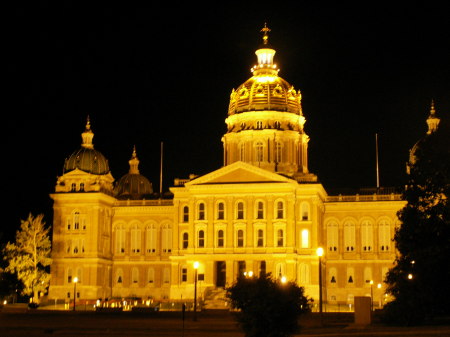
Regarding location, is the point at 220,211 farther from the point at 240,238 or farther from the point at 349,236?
the point at 349,236

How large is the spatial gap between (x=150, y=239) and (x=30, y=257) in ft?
51.3

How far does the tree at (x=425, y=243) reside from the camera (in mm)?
48031

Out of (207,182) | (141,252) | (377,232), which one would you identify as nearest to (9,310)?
(207,182)

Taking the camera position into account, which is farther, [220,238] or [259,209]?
[220,238]

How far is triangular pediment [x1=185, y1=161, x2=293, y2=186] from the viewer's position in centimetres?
9925

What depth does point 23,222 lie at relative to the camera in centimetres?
10569

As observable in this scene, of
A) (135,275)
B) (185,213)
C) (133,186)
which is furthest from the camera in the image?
(133,186)

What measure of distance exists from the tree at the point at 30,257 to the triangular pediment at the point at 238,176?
20089mm

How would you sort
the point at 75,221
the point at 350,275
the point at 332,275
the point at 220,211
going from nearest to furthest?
1. the point at 220,211
2. the point at 75,221
3. the point at 350,275
4. the point at 332,275

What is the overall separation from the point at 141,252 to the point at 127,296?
5665 millimetres

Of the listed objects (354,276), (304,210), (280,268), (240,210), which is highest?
(304,210)

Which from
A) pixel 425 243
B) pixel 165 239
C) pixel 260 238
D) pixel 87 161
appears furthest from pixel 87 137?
pixel 425 243

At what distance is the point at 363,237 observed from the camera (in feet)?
358

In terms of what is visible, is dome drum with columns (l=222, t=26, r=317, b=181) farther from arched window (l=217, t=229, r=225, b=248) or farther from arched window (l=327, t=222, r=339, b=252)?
arched window (l=217, t=229, r=225, b=248)
